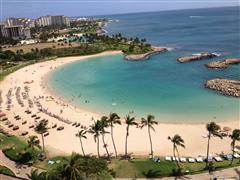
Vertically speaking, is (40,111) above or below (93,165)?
below

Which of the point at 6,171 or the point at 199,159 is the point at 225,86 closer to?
the point at 199,159

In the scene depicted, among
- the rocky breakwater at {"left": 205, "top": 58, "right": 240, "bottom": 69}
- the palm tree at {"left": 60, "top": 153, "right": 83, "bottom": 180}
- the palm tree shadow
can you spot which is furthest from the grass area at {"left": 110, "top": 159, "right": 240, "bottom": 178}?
the rocky breakwater at {"left": 205, "top": 58, "right": 240, "bottom": 69}

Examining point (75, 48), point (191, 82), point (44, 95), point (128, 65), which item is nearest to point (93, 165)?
point (44, 95)

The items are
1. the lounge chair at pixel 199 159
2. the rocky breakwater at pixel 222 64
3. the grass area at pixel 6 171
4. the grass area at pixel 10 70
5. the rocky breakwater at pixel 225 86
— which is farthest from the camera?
the grass area at pixel 10 70

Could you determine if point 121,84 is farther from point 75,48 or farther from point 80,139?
point 75,48

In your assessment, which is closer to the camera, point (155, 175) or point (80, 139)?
point (155, 175)

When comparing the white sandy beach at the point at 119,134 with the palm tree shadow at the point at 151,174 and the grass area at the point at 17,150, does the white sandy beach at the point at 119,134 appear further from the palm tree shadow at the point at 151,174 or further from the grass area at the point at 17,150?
the palm tree shadow at the point at 151,174

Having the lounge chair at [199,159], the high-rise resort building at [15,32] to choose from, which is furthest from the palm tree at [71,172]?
the high-rise resort building at [15,32]
